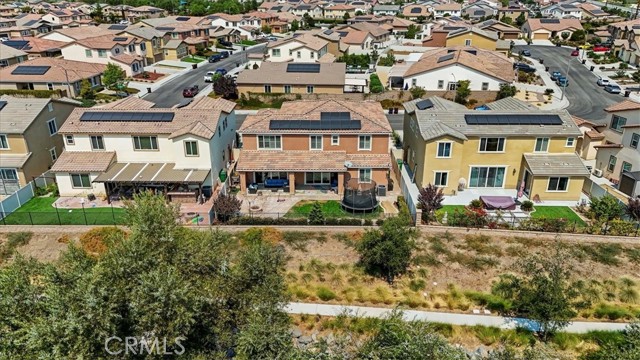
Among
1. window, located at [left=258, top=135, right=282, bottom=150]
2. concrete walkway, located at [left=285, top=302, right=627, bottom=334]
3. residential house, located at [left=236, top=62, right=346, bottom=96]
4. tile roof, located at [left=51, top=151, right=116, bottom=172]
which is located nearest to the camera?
concrete walkway, located at [left=285, top=302, right=627, bottom=334]

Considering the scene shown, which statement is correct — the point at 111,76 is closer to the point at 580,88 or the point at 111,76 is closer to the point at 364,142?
the point at 364,142

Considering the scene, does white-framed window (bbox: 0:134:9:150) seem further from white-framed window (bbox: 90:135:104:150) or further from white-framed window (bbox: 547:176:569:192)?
white-framed window (bbox: 547:176:569:192)

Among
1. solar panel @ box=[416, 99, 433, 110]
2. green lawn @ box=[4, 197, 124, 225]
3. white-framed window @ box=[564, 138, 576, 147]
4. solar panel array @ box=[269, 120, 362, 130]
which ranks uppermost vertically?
solar panel @ box=[416, 99, 433, 110]

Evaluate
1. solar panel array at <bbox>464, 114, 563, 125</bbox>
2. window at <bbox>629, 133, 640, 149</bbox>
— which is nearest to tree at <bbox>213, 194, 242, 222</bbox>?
solar panel array at <bbox>464, 114, 563, 125</bbox>

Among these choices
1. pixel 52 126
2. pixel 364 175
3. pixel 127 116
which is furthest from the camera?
pixel 52 126

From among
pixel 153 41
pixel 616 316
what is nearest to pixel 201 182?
pixel 616 316

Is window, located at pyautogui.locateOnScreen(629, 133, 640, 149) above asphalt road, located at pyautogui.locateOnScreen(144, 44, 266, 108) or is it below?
above

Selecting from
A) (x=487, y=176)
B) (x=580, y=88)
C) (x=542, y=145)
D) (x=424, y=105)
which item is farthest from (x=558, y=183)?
(x=580, y=88)

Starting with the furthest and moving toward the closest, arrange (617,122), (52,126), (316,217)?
(52,126)
(617,122)
(316,217)
